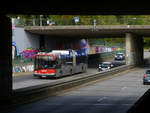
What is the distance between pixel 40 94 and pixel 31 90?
2.74 ft

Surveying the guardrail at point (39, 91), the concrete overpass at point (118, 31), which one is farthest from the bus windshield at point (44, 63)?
the concrete overpass at point (118, 31)

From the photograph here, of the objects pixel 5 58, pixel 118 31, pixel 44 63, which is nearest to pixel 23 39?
pixel 118 31

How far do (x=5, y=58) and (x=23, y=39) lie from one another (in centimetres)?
4053

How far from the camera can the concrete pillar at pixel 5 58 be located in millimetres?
20984

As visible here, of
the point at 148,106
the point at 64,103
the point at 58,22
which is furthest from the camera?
the point at 58,22

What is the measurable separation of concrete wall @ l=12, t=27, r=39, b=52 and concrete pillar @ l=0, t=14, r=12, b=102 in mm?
37568

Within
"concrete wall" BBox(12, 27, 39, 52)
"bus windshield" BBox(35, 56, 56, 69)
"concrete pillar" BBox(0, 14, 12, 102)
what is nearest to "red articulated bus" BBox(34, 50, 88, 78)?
"bus windshield" BBox(35, 56, 56, 69)

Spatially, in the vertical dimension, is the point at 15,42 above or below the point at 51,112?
above

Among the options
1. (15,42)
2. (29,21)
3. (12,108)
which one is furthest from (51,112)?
(29,21)

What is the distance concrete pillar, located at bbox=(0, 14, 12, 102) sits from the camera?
2098cm

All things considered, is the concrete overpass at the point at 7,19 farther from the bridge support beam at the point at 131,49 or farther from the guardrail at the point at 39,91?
the bridge support beam at the point at 131,49

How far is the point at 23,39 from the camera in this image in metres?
61.5

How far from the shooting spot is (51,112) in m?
17.9

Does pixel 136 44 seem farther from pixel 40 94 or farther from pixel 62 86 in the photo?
pixel 40 94
